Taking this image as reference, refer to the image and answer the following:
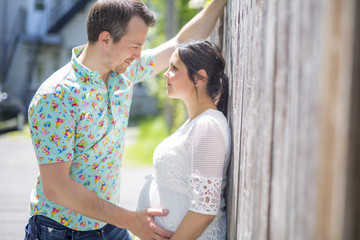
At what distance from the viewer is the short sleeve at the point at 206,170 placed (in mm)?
2211

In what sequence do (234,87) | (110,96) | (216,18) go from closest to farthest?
(234,87) < (110,96) < (216,18)

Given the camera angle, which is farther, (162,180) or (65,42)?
(65,42)

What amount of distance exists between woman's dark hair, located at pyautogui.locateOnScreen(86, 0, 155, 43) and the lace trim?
1.02 m

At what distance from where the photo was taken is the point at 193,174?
223 cm

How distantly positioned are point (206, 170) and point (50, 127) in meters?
0.83

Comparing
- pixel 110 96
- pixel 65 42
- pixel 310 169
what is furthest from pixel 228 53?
pixel 65 42

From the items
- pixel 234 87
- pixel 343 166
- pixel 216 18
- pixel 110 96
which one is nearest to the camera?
pixel 343 166

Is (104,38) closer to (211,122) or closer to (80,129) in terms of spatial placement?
(80,129)

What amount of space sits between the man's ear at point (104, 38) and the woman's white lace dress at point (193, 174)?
0.69 m

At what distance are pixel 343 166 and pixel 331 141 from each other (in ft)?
0.23

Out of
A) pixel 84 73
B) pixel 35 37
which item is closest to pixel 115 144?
pixel 84 73

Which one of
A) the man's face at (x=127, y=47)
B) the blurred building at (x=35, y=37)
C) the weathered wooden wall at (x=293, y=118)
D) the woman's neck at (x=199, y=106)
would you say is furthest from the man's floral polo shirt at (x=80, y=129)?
the blurred building at (x=35, y=37)

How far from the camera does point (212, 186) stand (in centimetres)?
222

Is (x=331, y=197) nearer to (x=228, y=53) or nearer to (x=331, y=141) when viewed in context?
(x=331, y=141)
